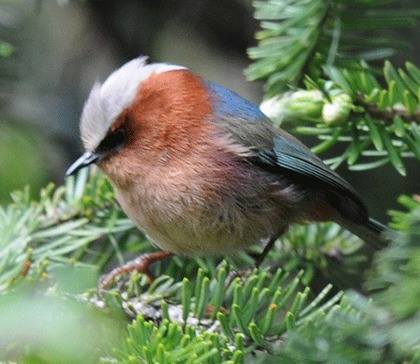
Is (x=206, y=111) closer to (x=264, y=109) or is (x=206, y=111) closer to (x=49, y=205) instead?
(x=264, y=109)

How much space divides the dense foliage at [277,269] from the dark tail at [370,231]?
0.21 feet

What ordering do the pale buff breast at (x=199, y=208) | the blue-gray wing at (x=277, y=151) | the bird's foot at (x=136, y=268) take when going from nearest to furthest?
the bird's foot at (x=136, y=268) → the pale buff breast at (x=199, y=208) → the blue-gray wing at (x=277, y=151)

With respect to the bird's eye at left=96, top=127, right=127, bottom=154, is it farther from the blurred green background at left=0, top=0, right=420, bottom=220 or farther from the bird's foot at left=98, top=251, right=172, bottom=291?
the blurred green background at left=0, top=0, right=420, bottom=220

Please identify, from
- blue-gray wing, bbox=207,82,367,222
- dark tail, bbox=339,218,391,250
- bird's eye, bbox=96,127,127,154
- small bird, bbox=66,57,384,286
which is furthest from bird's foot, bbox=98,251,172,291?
dark tail, bbox=339,218,391,250

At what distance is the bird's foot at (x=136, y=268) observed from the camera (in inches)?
90.3

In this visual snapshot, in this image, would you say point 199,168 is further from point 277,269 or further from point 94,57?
point 94,57

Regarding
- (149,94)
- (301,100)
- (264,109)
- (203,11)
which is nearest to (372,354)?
(301,100)

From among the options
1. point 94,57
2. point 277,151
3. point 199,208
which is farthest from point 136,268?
point 94,57

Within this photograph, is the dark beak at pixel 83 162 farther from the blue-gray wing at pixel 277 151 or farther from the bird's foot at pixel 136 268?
the blue-gray wing at pixel 277 151

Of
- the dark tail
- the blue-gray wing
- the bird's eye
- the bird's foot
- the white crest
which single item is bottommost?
the dark tail

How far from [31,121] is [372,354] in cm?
249

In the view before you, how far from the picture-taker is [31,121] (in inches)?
134

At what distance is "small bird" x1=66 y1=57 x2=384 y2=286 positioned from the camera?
2.66 m

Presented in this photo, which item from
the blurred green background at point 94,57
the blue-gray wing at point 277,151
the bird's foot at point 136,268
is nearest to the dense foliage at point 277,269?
the bird's foot at point 136,268
